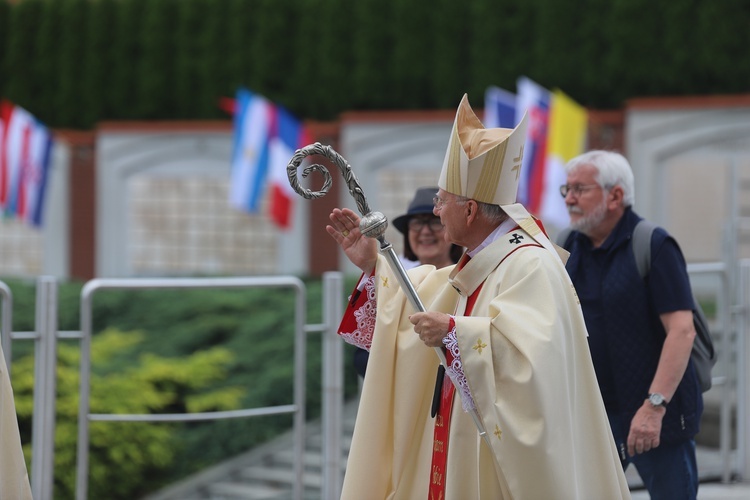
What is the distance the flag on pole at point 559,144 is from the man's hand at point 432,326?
9222 mm

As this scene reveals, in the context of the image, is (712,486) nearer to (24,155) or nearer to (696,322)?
(696,322)

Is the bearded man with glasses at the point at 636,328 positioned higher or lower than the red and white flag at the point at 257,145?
lower

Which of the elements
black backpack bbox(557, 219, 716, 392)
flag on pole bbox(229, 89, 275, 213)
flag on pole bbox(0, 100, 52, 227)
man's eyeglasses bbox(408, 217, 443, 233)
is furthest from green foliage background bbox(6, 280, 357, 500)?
black backpack bbox(557, 219, 716, 392)

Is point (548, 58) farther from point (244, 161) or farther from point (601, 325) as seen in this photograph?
point (601, 325)

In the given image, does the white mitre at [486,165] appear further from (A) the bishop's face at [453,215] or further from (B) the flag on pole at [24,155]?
(B) the flag on pole at [24,155]

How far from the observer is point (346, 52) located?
17.8 metres

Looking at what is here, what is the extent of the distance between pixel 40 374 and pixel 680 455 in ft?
8.96

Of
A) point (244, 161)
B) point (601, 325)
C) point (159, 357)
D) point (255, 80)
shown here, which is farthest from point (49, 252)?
point (601, 325)

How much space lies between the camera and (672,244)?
12.6ft

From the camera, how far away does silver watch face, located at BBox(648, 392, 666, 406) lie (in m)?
3.66

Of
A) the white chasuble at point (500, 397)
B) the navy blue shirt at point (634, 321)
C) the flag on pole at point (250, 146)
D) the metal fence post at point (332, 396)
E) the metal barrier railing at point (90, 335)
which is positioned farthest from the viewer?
the flag on pole at point (250, 146)

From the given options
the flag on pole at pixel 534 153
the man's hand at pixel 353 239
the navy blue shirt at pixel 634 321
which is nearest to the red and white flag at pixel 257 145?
the flag on pole at pixel 534 153

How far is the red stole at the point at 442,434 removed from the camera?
3.12m

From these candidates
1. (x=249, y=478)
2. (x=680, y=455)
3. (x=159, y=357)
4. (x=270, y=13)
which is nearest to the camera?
(x=680, y=455)
